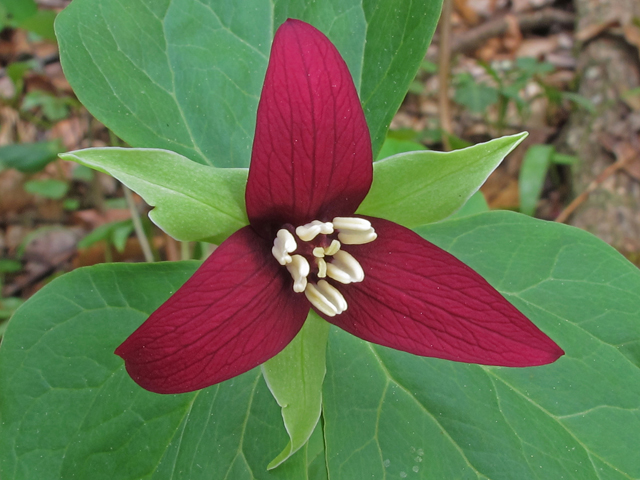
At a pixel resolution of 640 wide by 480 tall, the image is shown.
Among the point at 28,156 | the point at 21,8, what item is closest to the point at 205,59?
the point at 28,156

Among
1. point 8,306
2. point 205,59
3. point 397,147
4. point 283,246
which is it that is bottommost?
point 8,306

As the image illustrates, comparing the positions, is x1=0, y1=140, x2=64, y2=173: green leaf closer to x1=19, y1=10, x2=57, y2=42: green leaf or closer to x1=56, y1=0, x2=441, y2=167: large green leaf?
x1=19, y1=10, x2=57, y2=42: green leaf

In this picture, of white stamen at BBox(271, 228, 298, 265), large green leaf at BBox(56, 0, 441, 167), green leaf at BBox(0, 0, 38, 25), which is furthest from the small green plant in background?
green leaf at BBox(0, 0, 38, 25)

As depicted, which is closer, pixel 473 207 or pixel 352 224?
pixel 352 224

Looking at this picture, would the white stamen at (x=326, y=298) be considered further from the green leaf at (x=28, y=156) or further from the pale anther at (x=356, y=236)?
the green leaf at (x=28, y=156)

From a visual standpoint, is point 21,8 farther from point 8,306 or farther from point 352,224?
point 352,224

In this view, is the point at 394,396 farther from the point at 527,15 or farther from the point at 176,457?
the point at 527,15
